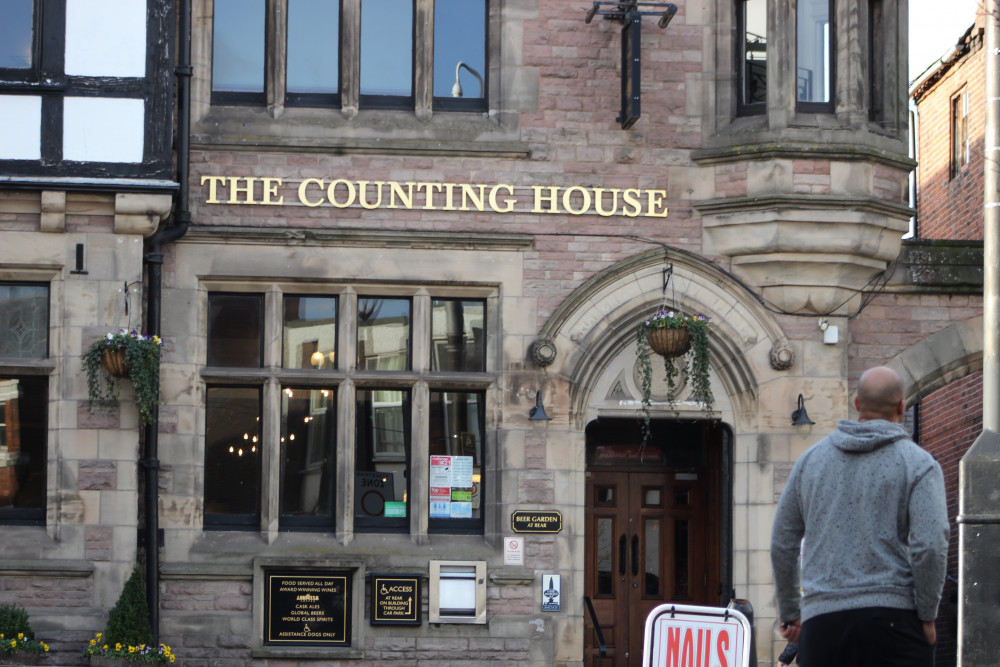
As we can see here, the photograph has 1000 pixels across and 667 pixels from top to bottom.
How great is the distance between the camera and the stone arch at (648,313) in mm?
13180

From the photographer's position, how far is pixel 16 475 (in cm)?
1286

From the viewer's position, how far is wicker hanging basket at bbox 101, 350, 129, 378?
12.4 meters

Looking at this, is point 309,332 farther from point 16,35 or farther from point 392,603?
point 16,35

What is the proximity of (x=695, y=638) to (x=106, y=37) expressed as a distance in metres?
7.12

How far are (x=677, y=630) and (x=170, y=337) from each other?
5622 mm

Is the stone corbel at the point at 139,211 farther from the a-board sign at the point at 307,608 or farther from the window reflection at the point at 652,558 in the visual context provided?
the window reflection at the point at 652,558

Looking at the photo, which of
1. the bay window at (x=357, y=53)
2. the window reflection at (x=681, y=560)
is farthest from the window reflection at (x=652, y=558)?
the bay window at (x=357, y=53)

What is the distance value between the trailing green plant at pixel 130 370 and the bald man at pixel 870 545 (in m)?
7.58

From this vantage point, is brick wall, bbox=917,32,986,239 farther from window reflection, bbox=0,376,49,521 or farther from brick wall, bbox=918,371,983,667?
window reflection, bbox=0,376,49,521

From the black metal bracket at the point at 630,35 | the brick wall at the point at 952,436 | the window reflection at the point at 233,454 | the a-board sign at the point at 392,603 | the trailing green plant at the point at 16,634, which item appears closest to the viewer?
the trailing green plant at the point at 16,634

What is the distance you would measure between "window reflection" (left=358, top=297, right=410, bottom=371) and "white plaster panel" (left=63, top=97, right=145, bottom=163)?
2352 millimetres

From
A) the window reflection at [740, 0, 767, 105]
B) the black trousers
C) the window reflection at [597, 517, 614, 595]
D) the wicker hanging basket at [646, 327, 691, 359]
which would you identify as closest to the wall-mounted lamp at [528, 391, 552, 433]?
the wicker hanging basket at [646, 327, 691, 359]

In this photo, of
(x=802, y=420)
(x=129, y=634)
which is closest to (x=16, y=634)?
(x=129, y=634)

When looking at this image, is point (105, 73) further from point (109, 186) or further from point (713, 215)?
point (713, 215)
